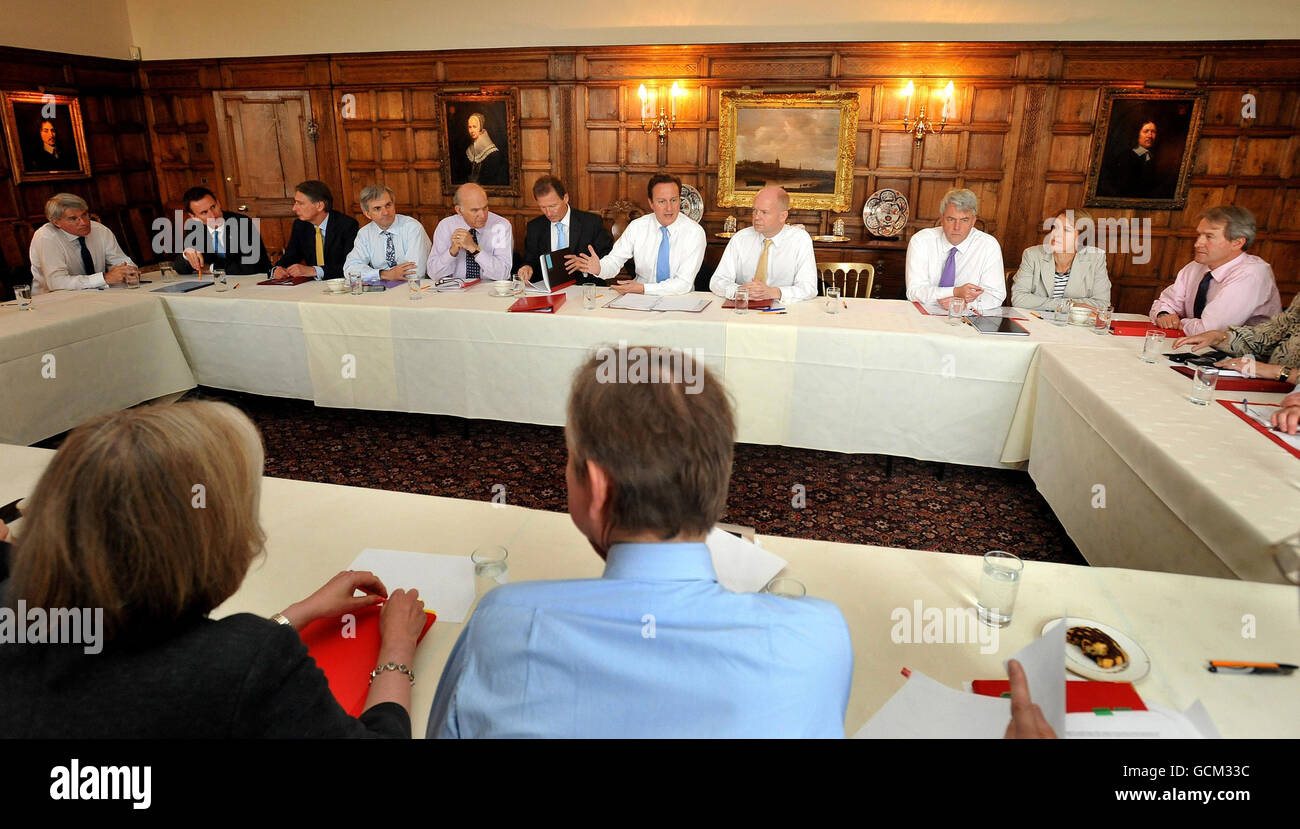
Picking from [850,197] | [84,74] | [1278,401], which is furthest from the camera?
[84,74]

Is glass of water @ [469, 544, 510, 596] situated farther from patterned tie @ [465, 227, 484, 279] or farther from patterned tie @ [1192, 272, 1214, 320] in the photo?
patterned tie @ [1192, 272, 1214, 320]

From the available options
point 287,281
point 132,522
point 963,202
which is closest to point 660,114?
point 963,202

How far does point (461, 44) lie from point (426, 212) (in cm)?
168

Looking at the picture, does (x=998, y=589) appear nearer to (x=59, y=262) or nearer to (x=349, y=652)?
(x=349, y=652)

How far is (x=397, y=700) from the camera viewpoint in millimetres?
1228

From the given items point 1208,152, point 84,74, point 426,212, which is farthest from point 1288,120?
point 84,74

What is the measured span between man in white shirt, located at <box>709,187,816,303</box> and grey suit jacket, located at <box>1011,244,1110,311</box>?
1.31 metres

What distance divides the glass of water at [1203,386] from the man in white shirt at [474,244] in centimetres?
398

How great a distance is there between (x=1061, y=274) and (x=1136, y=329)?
0.81 metres

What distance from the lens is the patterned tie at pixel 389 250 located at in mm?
5219

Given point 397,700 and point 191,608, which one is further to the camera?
point 397,700

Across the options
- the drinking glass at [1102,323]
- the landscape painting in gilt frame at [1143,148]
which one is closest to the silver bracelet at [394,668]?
the drinking glass at [1102,323]
